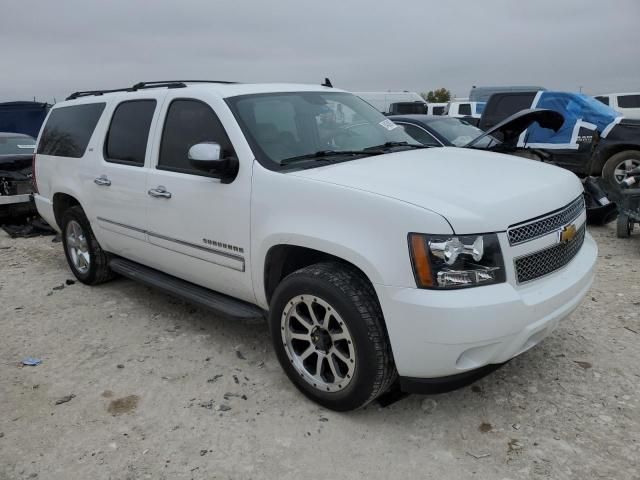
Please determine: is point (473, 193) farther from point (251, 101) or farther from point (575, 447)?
point (251, 101)

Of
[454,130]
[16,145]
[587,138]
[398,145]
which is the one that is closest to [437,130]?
[454,130]

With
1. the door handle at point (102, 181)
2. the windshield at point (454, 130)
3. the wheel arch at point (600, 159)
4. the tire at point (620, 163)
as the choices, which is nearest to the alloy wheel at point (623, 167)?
the tire at point (620, 163)

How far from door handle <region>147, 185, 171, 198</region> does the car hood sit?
3.95 ft

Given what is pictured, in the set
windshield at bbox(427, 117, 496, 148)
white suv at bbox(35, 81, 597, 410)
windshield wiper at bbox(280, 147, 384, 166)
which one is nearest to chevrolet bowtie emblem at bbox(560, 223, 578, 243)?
white suv at bbox(35, 81, 597, 410)

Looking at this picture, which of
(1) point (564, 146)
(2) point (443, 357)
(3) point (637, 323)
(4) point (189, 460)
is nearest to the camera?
(2) point (443, 357)

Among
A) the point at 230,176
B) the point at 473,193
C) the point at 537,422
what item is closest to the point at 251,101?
the point at 230,176

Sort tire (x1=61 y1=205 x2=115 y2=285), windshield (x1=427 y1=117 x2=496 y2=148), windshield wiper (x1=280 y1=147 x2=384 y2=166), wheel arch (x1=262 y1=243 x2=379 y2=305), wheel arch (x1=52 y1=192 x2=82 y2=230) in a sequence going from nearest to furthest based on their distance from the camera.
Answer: wheel arch (x1=262 y1=243 x2=379 y2=305), windshield wiper (x1=280 y1=147 x2=384 y2=166), tire (x1=61 y1=205 x2=115 y2=285), wheel arch (x1=52 y1=192 x2=82 y2=230), windshield (x1=427 y1=117 x2=496 y2=148)

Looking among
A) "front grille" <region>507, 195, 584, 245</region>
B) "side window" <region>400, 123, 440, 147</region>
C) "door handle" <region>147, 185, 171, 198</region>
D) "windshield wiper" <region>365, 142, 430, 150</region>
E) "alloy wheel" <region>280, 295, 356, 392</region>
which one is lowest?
"alloy wheel" <region>280, 295, 356, 392</region>

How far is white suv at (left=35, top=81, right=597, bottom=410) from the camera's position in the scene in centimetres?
257

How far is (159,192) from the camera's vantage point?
395cm

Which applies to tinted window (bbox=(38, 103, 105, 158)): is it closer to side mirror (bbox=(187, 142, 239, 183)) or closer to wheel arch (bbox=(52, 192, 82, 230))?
wheel arch (bbox=(52, 192, 82, 230))

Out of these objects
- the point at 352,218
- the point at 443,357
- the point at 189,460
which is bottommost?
the point at 189,460

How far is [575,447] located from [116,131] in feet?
13.4

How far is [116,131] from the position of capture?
4.66 meters
